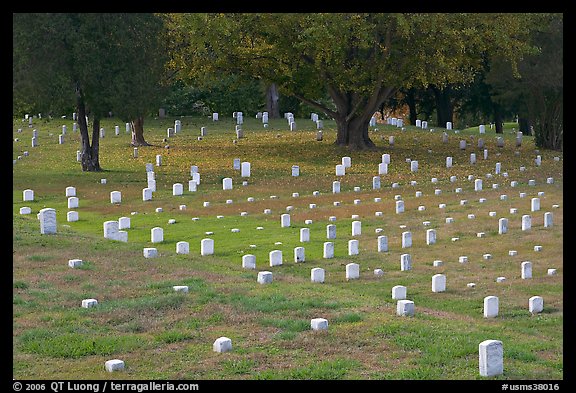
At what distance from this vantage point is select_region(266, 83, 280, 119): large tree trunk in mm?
55156

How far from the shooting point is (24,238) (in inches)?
747

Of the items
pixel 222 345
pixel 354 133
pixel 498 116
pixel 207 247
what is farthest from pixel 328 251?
pixel 498 116

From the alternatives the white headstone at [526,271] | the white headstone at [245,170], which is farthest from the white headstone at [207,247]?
the white headstone at [245,170]

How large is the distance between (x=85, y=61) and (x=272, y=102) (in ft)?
Result: 77.9

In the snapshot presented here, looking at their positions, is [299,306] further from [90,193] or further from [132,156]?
[132,156]

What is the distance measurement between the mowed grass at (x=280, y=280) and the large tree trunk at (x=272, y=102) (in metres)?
18.1

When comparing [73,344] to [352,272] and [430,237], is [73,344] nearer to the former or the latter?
[352,272]

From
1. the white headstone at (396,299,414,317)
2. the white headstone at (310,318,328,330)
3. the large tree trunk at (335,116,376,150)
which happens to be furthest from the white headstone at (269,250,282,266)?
the large tree trunk at (335,116,376,150)

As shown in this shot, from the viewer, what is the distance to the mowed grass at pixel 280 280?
35.3 ft

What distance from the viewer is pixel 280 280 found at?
53.1 ft

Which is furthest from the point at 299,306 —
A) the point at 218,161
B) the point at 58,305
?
the point at 218,161

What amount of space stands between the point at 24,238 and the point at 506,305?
9.51 metres

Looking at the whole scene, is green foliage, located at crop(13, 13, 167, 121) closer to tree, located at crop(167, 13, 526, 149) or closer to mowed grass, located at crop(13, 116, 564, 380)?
mowed grass, located at crop(13, 116, 564, 380)

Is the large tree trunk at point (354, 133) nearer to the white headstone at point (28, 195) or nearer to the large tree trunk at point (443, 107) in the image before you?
the large tree trunk at point (443, 107)
